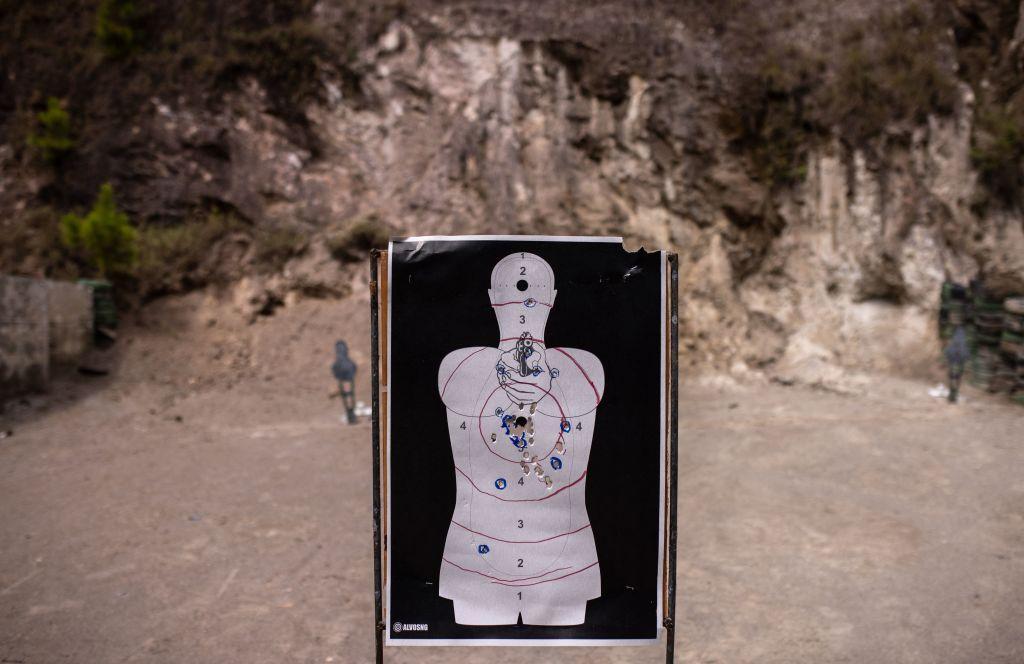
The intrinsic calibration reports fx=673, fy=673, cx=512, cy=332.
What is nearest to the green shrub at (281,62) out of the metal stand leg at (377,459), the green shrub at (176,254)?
the green shrub at (176,254)

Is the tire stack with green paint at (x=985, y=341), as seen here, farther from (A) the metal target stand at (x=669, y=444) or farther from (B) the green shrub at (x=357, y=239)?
(A) the metal target stand at (x=669, y=444)

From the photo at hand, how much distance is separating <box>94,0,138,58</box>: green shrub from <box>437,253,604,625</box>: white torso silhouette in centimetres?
1553

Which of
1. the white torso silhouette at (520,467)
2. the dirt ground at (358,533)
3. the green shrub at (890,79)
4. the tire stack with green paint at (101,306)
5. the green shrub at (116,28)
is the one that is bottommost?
the dirt ground at (358,533)

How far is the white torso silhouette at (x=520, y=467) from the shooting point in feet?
8.27

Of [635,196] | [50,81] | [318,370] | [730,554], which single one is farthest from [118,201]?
[730,554]

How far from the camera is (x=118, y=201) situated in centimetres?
1370

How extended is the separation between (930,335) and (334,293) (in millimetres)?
11395

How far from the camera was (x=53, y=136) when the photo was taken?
13.5 m

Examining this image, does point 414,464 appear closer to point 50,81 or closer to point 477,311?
point 477,311

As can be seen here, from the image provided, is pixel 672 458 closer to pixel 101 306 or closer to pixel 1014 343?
pixel 1014 343

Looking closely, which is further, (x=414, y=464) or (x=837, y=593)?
(x=837, y=593)

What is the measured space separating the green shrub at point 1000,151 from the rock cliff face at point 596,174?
24 centimetres

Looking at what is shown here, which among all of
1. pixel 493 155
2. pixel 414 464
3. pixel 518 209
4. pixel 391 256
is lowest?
pixel 414 464

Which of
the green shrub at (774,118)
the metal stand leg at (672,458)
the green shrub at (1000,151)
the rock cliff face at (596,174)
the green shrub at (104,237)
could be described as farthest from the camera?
the green shrub at (774,118)
